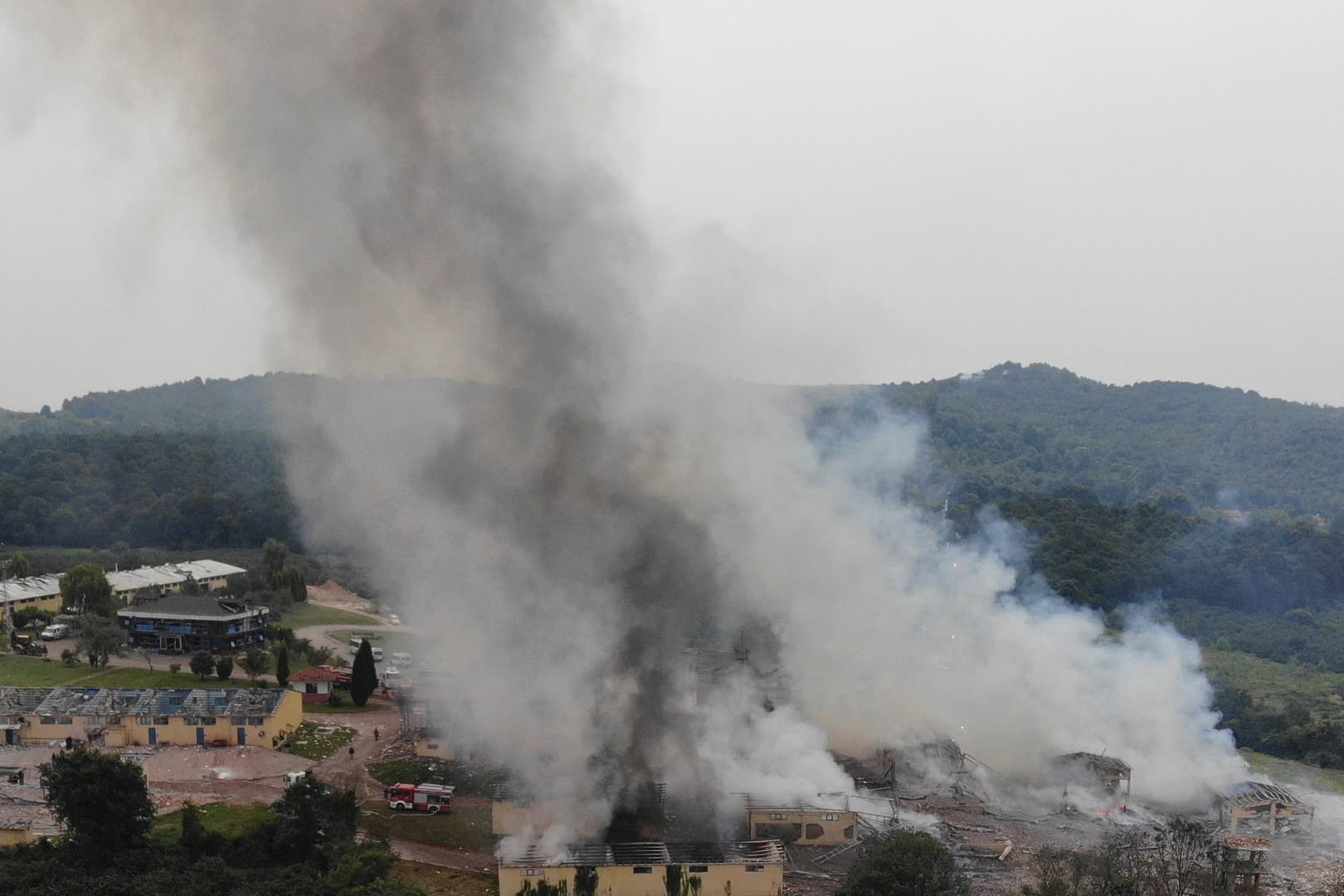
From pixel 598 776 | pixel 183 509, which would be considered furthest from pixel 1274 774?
pixel 183 509

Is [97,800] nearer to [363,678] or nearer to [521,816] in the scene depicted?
[521,816]

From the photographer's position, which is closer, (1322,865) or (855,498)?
(1322,865)

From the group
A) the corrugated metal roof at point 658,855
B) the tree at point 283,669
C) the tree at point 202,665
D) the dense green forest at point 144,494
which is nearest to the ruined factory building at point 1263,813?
the corrugated metal roof at point 658,855

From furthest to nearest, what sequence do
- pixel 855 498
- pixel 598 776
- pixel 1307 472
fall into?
pixel 1307 472
pixel 855 498
pixel 598 776

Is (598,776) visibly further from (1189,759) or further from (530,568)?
(1189,759)

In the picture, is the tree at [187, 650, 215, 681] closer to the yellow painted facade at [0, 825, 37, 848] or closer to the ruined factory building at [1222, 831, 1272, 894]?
the yellow painted facade at [0, 825, 37, 848]

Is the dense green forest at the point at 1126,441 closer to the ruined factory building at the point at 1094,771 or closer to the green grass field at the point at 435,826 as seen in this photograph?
the ruined factory building at the point at 1094,771

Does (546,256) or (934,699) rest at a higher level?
(546,256)

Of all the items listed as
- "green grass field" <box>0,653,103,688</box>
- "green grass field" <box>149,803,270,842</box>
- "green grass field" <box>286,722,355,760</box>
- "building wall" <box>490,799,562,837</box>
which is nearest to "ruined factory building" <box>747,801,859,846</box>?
"building wall" <box>490,799,562,837</box>
